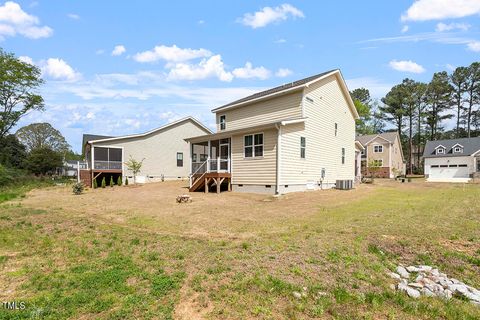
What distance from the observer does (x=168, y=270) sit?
16.0 ft

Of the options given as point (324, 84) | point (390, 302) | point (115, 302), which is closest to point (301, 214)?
point (390, 302)

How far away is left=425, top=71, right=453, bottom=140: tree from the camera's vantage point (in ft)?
159

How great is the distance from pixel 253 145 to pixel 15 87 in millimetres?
34143

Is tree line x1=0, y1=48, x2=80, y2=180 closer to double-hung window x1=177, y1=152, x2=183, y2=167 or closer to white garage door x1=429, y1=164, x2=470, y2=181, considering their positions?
double-hung window x1=177, y1=152, x2=183, y2=167

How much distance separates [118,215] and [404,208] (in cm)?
1110

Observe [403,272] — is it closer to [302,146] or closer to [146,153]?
[302,146]

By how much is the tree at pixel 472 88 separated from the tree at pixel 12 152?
2904 inches

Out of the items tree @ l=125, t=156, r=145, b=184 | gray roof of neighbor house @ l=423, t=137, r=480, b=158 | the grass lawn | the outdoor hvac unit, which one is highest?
gray roof of neighbor house @ l=423, t=137, r=480, b=158

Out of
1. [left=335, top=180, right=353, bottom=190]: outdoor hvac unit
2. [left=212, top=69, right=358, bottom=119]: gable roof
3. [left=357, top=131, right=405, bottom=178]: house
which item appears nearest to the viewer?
[left=212, top=69, right=358, bottom=119]: gable roof

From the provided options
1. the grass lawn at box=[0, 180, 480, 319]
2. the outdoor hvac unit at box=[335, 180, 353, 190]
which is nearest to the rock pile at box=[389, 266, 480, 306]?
the grass lawn at box=[0, 180, 480, 319]

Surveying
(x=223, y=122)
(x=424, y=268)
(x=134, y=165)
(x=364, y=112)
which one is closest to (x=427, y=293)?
(x=424, y=268)

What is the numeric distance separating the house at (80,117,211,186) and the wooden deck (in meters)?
8.58

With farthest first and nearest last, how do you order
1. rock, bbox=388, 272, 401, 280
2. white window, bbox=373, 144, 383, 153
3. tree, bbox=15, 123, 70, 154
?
tree, bbox=15, 123, 70, 154
white window, bbox=373, 144, 383, 153
rock, bbox=388, 272, 401, 280

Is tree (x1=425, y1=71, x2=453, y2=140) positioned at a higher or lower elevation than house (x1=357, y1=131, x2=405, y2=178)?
higher
